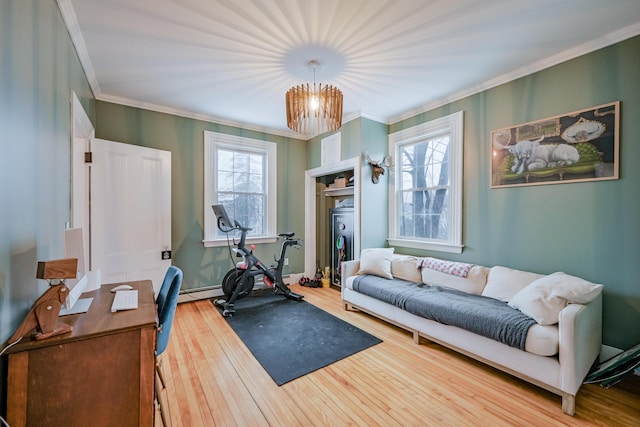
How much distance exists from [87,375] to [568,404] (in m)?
2.76

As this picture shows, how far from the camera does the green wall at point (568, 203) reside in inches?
87.1

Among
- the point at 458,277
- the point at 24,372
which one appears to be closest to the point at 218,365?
the point at 24,372

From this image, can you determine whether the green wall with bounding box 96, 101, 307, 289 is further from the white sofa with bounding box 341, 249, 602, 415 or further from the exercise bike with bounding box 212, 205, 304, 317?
the white sofa with bounding box 341, 249, 602, 415

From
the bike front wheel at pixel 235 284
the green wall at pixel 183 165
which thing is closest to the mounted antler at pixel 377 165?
the green wall at pixel 183 165

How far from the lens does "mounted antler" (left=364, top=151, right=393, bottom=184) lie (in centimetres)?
397

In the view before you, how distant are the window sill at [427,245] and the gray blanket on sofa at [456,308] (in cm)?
60

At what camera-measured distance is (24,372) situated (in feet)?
3.51

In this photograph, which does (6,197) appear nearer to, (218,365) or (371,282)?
(218,365)

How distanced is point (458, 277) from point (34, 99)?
3.63 meters

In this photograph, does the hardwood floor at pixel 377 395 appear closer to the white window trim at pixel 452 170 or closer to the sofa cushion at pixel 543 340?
the sofa cushion at pixel 543 340

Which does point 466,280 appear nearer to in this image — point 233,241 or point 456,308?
point 456,308

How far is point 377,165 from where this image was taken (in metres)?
4.02

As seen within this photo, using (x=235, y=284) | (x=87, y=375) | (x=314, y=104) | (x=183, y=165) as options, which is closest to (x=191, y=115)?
(x=183, y=165)

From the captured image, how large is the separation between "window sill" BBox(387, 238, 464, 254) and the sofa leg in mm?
1708
